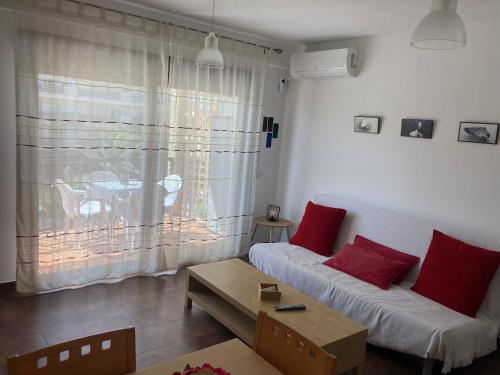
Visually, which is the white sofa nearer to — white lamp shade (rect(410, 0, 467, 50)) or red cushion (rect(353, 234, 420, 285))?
red cushion (rect(353, 234, 420, 285))

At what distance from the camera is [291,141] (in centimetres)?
450

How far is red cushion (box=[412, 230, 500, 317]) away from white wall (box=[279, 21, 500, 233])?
1.13ft

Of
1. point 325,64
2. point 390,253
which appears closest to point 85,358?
point 390,253

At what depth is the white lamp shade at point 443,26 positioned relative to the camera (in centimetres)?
176

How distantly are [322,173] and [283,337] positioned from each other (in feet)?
9.44

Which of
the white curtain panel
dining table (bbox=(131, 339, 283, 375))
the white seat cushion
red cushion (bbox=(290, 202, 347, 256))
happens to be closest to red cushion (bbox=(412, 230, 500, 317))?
the white seat cushion

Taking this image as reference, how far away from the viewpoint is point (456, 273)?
274cm

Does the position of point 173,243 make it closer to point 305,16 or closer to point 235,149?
point 235,149

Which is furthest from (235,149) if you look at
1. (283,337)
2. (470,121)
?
(283,337)

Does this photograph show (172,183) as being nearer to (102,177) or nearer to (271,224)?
(102,177)

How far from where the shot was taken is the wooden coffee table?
2.23 metres

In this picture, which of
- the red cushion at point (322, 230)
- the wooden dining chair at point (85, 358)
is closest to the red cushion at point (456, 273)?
the red cushion at point (322, 230)

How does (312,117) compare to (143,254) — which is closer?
(143,254)

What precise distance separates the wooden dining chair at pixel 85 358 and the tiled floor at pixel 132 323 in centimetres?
119
